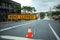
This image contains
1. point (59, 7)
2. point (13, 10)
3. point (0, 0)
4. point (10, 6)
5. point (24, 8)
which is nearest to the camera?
point (0, 0)

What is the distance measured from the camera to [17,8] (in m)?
117

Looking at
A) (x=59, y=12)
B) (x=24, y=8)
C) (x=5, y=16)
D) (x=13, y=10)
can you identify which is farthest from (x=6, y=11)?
(x=59, y=12)

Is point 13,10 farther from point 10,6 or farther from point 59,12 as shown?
point 59,12

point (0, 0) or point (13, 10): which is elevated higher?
point (0, 0)

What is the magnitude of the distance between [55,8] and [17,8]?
229 feet

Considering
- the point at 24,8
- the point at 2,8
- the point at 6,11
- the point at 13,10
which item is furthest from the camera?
the point at 24,8

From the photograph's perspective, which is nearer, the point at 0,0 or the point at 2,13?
the point at 0,0

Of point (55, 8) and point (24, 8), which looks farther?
point (55, 8)

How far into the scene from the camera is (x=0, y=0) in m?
70.2

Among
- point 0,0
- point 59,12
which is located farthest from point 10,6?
point 59,12

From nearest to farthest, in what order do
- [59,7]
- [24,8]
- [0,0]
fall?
1. [0,0]
2. [24,8]
3. [59,7]

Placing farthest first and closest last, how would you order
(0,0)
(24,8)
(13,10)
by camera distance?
(24,8) → (13,10) → (0,0)

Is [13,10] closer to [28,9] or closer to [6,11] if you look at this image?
[6,11]

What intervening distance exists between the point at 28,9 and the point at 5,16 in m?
59.3
